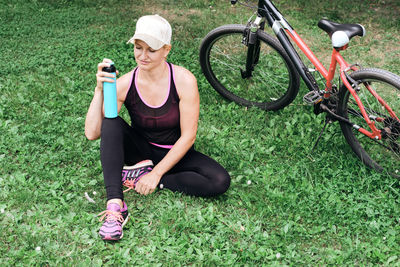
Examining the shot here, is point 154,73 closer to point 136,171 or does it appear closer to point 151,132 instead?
point 151,132

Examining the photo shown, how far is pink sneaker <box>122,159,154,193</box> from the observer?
3549 mm

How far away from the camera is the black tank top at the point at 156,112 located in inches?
127

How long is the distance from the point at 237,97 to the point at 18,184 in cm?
240

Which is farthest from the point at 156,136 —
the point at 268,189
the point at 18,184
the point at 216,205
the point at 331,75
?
the point at 331,75

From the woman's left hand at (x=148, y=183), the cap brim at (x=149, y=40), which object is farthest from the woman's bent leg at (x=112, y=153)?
the cap brim at (x=149, y=40)

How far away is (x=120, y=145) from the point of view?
10.8 feet

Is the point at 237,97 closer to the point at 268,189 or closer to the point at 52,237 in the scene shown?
the point at 268,189

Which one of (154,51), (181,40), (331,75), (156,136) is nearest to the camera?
(154,51)

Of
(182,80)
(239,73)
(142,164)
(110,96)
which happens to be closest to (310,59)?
(239,73)

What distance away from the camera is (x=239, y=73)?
502 cm

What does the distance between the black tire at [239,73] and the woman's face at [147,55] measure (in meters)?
1.52

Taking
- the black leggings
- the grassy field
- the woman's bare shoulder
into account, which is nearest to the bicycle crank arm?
the grassy field

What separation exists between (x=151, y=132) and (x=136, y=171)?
0.37 meters

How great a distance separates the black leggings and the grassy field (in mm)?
138
